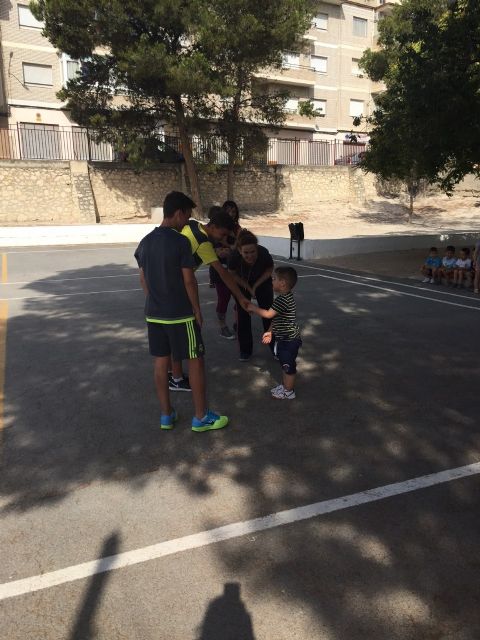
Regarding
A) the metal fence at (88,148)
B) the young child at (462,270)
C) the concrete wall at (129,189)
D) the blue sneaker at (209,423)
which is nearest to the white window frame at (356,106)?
the concrete wall at (129,189)

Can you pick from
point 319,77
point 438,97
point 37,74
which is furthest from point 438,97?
point 319,77

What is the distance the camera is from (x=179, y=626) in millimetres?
2279

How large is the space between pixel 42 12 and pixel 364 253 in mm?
18297

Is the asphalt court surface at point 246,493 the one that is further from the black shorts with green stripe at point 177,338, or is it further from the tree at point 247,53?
the tree at point 247,53

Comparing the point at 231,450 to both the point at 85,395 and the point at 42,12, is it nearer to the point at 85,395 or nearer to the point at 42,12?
the point at 85,395

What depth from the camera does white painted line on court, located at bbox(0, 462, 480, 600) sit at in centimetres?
255

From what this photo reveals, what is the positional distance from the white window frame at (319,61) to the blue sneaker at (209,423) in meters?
43.2

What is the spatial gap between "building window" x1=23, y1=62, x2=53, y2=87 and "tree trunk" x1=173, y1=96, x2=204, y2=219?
37.8 ft

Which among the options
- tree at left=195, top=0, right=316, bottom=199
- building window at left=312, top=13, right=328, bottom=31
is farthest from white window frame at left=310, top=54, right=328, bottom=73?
tree at left=195, top=0, right=316, bottom=199

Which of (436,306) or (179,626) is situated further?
(436,306)

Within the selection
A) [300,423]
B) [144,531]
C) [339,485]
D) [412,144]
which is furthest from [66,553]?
[412,144]

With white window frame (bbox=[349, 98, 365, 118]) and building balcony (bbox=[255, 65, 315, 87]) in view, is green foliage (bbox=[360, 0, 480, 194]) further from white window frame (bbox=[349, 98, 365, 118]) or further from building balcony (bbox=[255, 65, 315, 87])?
white window frame (bbox=[349, 98, 365, 118])

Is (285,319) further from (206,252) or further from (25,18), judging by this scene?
(25,18)

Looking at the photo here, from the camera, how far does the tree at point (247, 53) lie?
74.5ft
